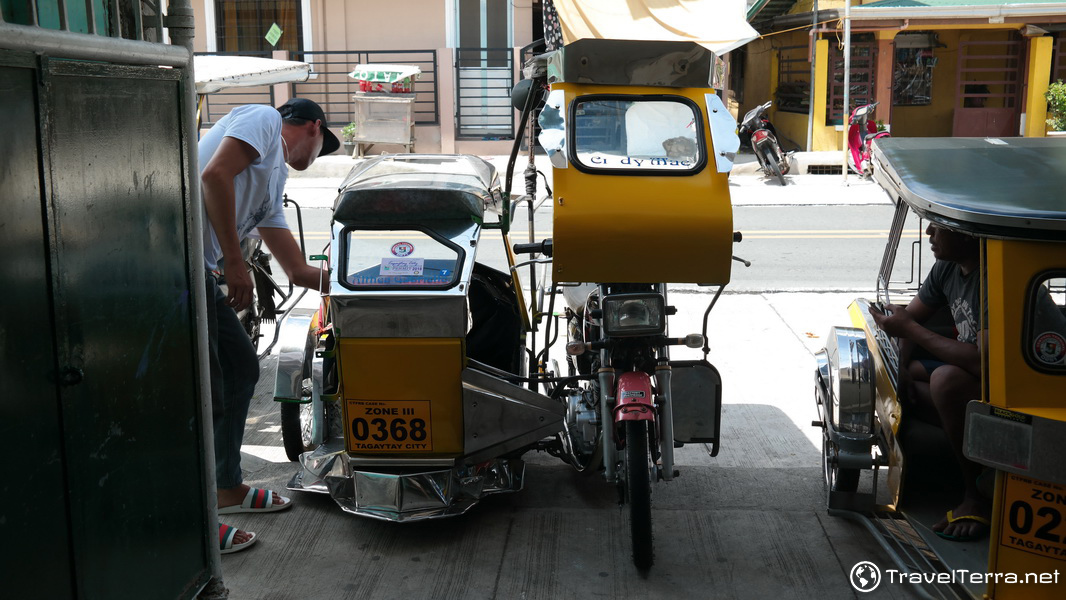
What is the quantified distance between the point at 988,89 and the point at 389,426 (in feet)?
66.7

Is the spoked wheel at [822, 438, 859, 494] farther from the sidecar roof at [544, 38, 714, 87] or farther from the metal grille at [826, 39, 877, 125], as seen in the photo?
the metal grille at [826, 39, 877, 125]

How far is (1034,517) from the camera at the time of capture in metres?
3.07

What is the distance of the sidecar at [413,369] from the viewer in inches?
162

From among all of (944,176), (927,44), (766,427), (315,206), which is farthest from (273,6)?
(944,176)

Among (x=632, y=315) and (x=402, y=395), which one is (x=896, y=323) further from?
(x=402, y=395)

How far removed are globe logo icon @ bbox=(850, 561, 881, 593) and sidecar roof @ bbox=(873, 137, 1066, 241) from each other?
4.69 feet

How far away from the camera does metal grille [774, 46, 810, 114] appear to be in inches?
823

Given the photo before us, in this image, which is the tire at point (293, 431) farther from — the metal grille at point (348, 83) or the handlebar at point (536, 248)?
the metal grille at point (348, 83)

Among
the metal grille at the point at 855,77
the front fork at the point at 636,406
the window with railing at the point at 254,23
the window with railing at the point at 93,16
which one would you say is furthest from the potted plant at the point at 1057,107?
the window with railing at the point at 93,16

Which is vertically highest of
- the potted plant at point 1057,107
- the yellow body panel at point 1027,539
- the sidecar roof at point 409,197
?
the potted plant at point 1057,107

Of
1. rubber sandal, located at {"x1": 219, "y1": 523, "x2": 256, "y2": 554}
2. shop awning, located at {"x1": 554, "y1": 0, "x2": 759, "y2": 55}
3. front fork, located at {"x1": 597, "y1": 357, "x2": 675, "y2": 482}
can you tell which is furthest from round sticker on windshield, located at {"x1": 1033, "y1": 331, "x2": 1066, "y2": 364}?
shop awning, located at {"x1": 554, "y1": 0, "x2": 759, "y2": 55}

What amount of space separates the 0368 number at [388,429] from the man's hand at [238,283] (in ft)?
2.34

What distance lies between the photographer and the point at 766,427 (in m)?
5.65

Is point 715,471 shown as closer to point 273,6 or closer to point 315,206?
point 315,206
